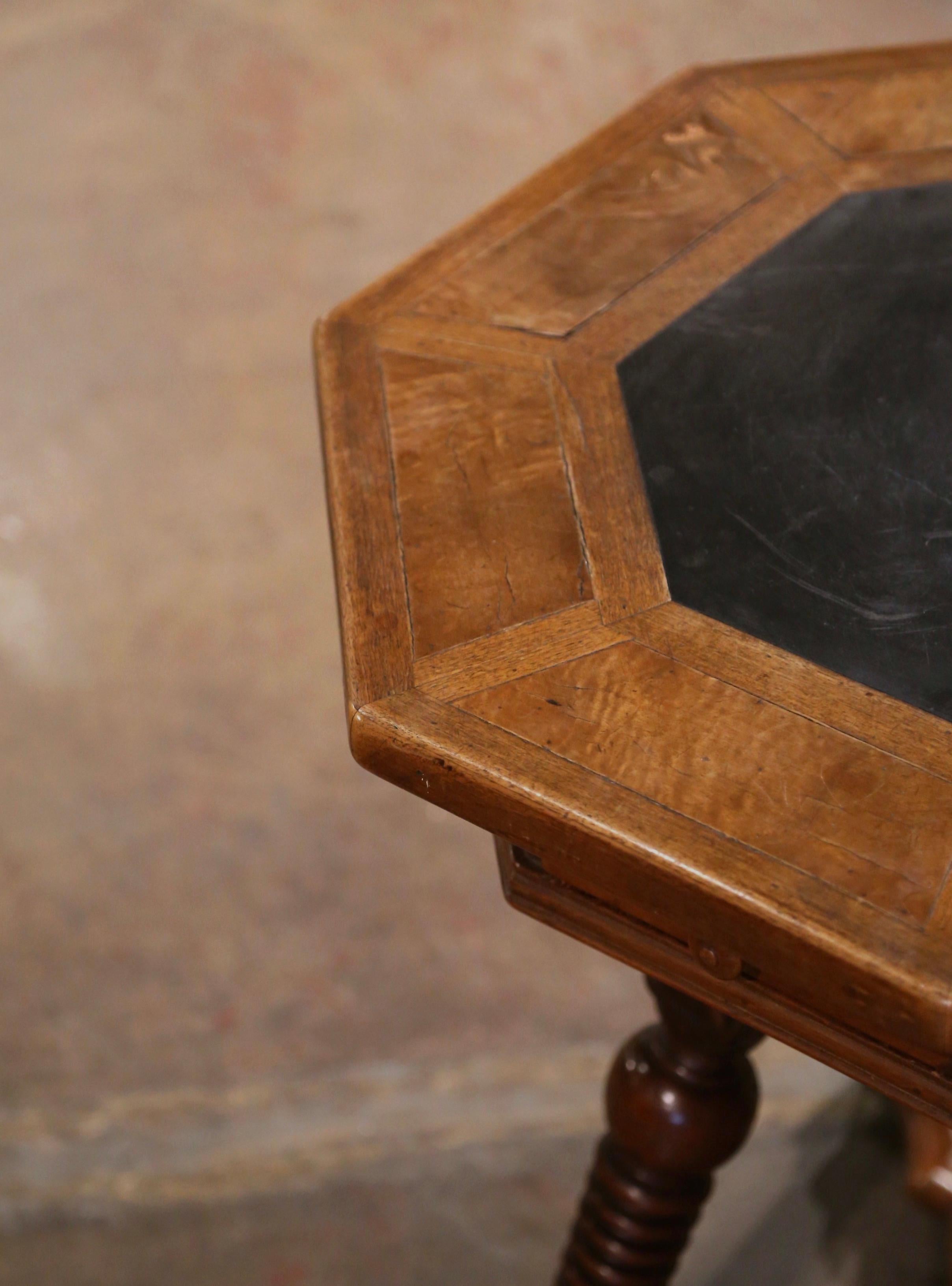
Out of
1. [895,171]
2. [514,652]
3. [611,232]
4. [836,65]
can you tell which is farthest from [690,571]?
[836,65]

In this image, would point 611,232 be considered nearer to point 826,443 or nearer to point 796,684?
point 826,443

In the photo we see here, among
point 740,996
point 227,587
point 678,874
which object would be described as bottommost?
point 227,587

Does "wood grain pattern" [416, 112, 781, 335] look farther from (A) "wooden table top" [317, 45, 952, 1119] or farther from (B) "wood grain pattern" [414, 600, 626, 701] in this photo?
(B) "wood grain pattern" [414, 600, 626, 701]

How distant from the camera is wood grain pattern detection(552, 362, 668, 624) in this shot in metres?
0.74

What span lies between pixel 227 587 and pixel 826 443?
1450mm

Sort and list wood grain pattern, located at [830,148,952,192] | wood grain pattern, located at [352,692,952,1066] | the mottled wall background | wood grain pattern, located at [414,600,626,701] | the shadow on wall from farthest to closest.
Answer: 1. the mottled wall background
2. the shadow on wall
3. wood grain pattern, located at [830,148,952,192]
4. wood grain pattern, located at [414,600,626,701]
5. wood grain pattern, located at [352,692,952,1066]

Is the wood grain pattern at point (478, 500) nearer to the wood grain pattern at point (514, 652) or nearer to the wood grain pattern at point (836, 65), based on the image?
the wood grain pattern at point (514, 652)

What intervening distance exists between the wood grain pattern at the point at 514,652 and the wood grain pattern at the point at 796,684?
19mm

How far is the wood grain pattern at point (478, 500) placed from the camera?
0.74 metres

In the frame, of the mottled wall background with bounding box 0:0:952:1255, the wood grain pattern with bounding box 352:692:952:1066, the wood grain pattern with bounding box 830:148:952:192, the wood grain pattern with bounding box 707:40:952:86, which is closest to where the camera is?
the wood grain pattern with bounding box 352:692:952:1066

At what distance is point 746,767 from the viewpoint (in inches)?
25.5

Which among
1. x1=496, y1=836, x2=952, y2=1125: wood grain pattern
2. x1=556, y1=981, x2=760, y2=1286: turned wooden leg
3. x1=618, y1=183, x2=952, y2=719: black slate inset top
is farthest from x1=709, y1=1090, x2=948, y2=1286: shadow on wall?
x1=618, y1=183, x2=952, y2=719: black slate inset top

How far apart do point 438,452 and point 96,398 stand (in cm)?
165

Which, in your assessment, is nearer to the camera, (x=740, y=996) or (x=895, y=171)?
(x=740, y=996)
